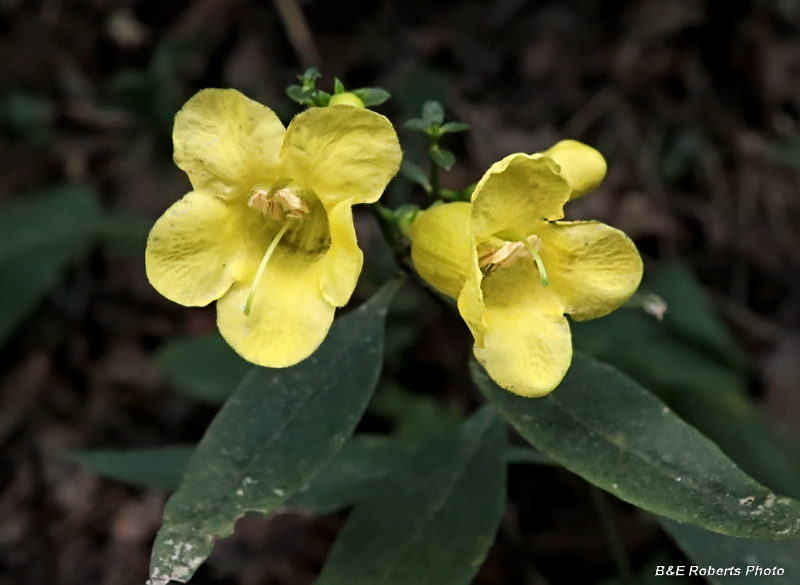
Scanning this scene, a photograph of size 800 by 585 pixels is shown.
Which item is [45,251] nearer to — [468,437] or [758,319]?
[468,437]

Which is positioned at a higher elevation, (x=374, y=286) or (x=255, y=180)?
(x=255, y=180)

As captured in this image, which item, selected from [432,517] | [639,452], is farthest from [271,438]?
[639,452]

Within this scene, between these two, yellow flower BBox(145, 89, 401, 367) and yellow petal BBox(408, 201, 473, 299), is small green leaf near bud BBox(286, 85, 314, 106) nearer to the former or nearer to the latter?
yellow flower BBox(145, 89, 401, 367)

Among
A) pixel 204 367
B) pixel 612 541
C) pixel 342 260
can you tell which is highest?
pixel 342 260

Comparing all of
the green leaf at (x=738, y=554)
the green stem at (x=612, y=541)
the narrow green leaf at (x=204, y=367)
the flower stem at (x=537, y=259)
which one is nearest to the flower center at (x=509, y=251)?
the flower stem at (x=537, y=259)

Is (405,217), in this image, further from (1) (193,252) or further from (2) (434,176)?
(1) (193,252)

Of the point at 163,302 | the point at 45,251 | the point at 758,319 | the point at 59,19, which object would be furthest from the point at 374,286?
the point at 59,19

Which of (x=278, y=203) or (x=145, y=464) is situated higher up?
(x=278, y=203)
